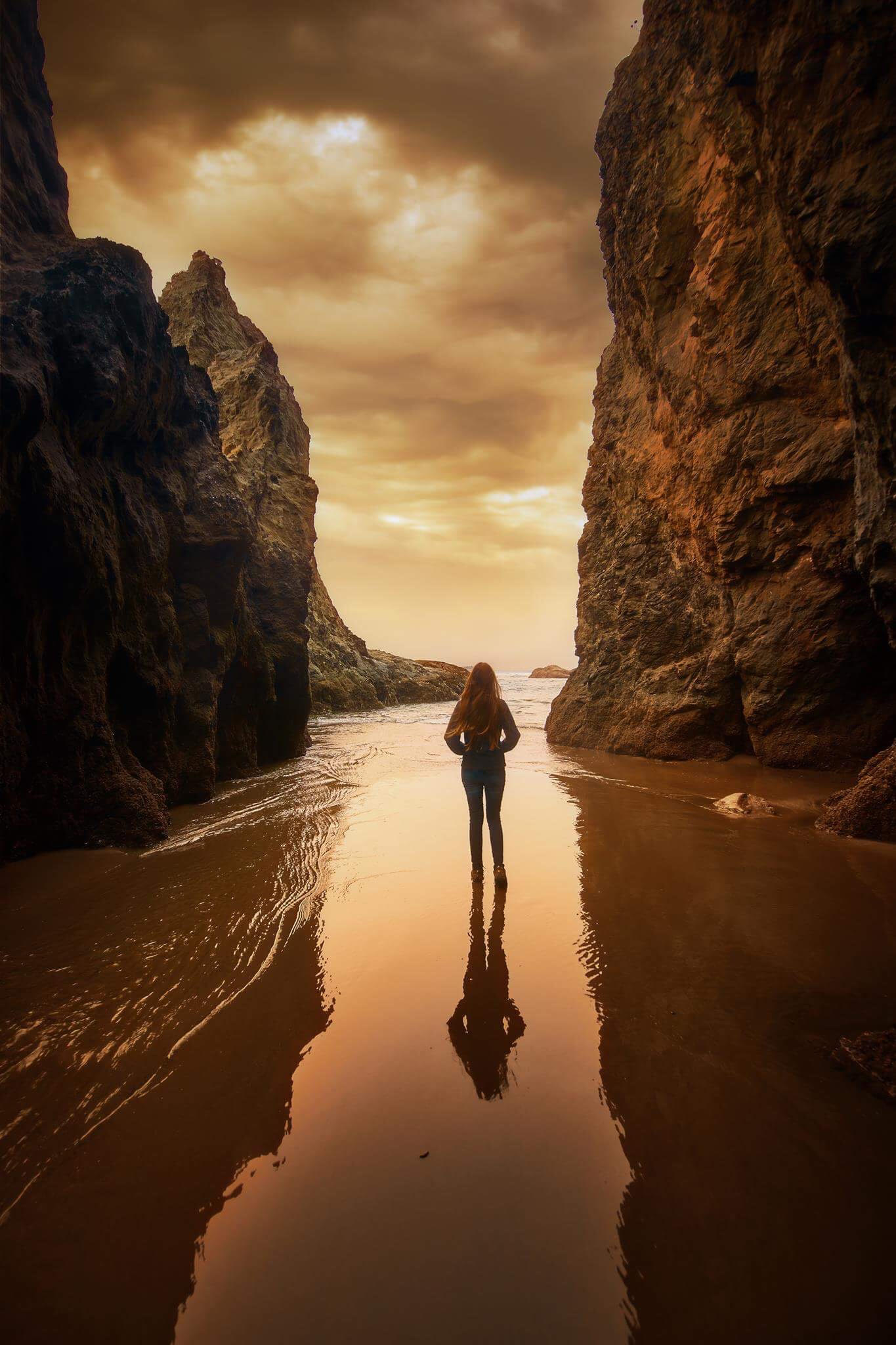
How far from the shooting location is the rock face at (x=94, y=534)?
486 centimetres

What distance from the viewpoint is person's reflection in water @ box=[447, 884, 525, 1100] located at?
2385 millimetres

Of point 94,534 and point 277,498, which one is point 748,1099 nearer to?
point 94,534

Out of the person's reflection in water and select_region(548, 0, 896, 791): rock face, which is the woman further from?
select_region(548, 0, 896, 791): rock face

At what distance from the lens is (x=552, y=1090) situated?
7.46ft

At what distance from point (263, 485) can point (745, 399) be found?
12.6 metres

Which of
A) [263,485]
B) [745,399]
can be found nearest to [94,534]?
[745,399]

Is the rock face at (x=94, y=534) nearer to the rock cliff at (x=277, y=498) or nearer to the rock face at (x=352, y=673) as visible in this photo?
the rock cliff at (x=277, y=498)

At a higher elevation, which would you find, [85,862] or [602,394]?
[602,394]

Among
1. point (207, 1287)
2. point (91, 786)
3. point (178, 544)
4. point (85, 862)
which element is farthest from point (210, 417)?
point (207, 1287)

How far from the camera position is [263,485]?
1664 centimetres

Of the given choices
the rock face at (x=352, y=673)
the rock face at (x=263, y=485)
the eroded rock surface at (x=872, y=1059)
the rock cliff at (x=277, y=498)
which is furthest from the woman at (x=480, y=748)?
the rock face at (x=352, y=673)

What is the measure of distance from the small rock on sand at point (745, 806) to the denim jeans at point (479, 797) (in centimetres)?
329

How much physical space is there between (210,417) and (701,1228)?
35.7 feet

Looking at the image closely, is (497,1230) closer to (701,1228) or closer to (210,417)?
(701,1228)
